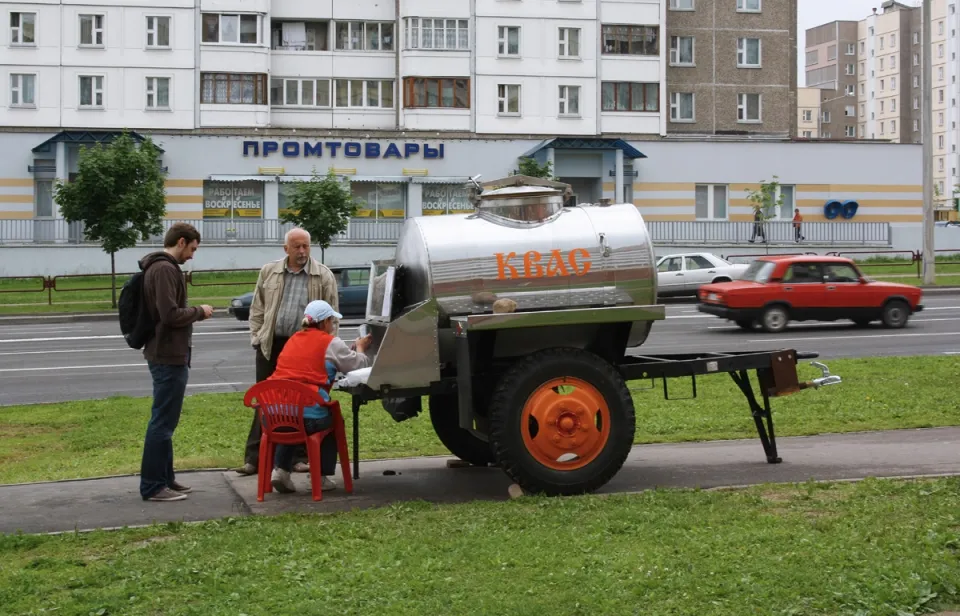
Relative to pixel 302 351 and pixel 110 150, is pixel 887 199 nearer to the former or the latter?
pixel 110 150

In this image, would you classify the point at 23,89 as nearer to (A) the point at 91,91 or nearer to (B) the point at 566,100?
(A) the point at 91,91

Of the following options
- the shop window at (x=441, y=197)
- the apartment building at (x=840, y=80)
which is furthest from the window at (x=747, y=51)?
the apartment building at (x=840, y=80)

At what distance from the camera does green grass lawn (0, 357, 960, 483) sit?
11.5m

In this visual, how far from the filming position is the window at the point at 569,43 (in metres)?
59.9

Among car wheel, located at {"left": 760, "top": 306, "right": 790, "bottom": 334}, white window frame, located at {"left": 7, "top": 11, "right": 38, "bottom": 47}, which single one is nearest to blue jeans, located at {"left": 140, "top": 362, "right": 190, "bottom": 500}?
car wheel, located at {"left": 760, "top": 306, "right": 790, "bottom": 334}

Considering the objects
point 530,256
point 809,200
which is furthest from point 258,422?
point 809,200

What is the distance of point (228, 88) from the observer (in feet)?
187

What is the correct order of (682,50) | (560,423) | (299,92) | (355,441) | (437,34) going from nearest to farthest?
(560,423)
(355,441)
(437,34)
(299,92)
(682,50)

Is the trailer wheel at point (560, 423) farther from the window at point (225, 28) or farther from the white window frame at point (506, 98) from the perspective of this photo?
the window at point (225, 28)

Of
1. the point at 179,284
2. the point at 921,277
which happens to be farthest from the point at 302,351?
the point at 921,277

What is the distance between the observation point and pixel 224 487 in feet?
31.3

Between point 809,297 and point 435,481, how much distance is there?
18387 millimetres

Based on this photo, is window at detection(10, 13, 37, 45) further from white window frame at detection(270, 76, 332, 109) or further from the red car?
the red car

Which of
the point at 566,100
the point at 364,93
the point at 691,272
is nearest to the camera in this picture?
the point at 691,272
